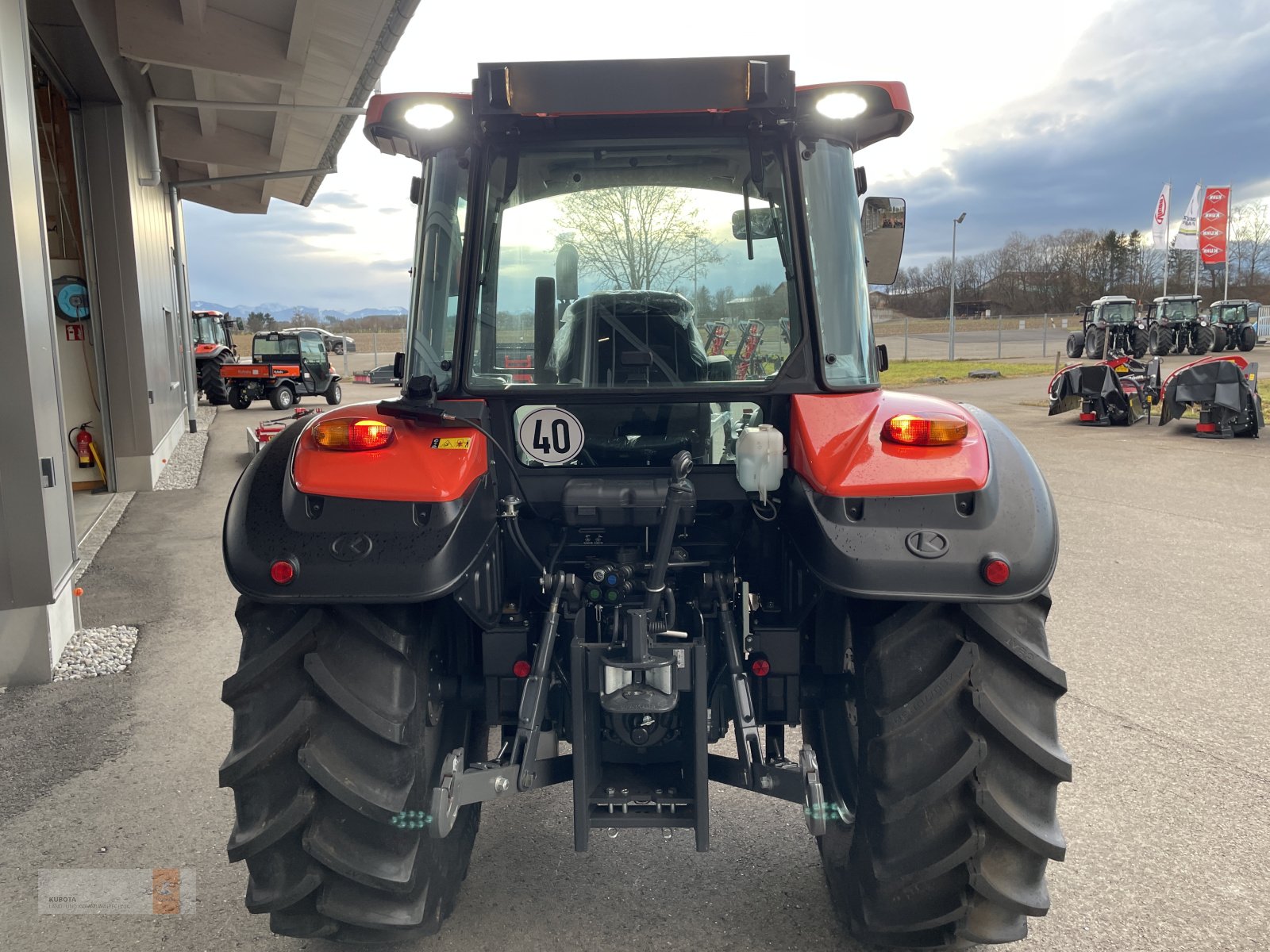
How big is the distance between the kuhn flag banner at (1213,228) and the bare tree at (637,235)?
41.9 m

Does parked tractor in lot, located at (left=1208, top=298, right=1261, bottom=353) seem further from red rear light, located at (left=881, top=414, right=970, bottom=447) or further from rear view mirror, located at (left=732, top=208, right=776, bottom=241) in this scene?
red rear light, located at (left=881, top=414, right=970, bottom=447)

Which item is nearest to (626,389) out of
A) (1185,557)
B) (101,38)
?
(1185,557)

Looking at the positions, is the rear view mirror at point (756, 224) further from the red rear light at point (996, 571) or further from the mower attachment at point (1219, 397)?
the mower attachment at point (1219, 397)

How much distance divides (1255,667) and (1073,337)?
1151 inches

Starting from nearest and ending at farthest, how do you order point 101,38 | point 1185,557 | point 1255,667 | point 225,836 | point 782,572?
point 782,572, point 225,836, point 1255,667, point 1185,557, point 101,38

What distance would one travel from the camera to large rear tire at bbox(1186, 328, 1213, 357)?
32.9 meters

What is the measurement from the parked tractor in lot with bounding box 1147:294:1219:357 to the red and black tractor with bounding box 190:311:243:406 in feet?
96.6

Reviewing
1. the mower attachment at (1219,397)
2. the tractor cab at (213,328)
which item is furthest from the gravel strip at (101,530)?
the tractor cab at (213,328)

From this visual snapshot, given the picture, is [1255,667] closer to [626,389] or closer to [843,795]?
[843,795]

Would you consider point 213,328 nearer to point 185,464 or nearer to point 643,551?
point 185,464

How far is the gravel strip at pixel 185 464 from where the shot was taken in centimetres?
1106

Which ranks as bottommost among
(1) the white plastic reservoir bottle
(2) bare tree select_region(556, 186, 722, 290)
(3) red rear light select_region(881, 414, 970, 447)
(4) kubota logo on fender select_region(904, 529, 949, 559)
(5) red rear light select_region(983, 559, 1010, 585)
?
(5) red rear light select_region(983, 559, 1010, 585)

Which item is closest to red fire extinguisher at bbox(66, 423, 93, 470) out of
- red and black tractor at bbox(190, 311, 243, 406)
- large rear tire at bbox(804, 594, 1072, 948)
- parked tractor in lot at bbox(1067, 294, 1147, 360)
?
large rear tire at bbox(804, 594, 1072, 948)

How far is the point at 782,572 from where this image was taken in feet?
9.02
